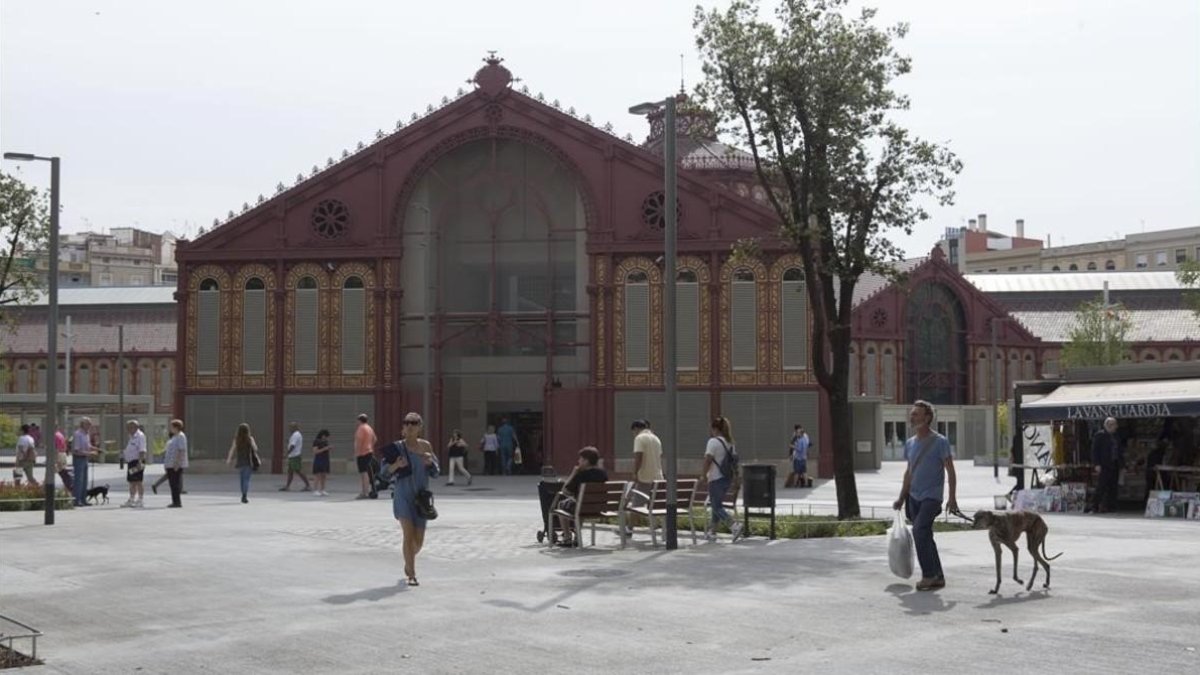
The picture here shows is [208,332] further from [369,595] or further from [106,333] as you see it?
[106,333]

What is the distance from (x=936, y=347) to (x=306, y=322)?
1429 inches

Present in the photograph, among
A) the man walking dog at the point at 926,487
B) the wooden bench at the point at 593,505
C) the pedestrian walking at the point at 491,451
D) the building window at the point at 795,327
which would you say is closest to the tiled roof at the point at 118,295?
the pedestrian walking at the point at 491,451

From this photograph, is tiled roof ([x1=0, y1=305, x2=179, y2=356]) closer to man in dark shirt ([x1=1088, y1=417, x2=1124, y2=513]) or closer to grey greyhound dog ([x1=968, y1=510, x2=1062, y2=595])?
man in dark shirt ([x1=1088, y1=417, x2=1124, y2=513])

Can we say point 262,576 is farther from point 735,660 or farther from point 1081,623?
point 1081,623

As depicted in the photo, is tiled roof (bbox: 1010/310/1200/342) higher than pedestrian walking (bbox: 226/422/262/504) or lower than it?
higher

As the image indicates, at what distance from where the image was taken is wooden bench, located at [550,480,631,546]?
19.1 m

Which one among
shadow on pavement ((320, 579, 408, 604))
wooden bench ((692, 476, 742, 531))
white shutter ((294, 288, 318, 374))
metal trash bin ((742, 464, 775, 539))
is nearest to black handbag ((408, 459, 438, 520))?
shadow on pavement ((320, 579, 408, 604))

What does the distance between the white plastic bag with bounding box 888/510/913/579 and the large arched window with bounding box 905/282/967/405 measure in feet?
189

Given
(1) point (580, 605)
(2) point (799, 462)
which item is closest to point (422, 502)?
(1) point (580, 605)

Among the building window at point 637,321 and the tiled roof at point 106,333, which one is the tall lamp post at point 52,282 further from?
the tiled roof at point 106,333

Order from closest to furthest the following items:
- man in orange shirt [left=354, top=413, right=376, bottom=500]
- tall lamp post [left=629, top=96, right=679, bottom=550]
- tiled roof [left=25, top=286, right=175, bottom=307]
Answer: tall lamp post [left=629, top=96, right=679, bottom=550] < man in orange shirt [left=354, top=413, right=376, bottom=500] < tiled roof [left=25, top=286, right=175, bottom=307]

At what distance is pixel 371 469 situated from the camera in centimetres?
3125

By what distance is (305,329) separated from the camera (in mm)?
46375

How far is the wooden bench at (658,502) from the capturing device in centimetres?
1933
